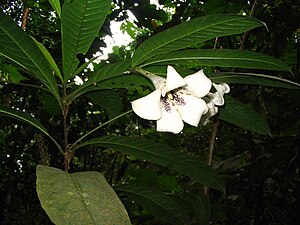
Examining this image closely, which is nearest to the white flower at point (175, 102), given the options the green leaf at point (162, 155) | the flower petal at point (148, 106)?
the flower petal at point (148, 106)

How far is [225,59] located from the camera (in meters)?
0.83

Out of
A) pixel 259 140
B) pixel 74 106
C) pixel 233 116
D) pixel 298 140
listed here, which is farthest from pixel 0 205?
pixel 233 116

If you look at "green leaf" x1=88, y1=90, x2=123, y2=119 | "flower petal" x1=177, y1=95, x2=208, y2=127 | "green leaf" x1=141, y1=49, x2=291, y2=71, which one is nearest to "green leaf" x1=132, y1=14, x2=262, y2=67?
"green leaf" x1=141, y1=49, x2=291, y2=71

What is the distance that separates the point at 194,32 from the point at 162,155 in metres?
0.43

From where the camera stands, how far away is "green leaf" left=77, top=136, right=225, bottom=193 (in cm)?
100

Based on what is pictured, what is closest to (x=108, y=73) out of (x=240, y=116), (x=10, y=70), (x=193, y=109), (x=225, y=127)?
(x=193, y=109)

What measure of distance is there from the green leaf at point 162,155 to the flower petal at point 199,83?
251 millimetres

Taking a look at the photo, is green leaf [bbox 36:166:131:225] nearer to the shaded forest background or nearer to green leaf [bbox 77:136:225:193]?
green leaf [bbox 77:136:225:193]

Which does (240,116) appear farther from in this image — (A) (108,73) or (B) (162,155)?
(A) (108,73)

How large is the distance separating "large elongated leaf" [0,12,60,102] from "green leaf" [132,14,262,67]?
0.20 m

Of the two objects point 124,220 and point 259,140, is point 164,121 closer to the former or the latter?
point 124,220

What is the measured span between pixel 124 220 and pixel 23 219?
2830 millimetres

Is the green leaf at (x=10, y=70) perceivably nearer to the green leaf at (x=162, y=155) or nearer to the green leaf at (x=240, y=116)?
the green leaf at (x=162, y=155)

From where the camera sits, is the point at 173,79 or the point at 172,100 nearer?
the point at 173,79
